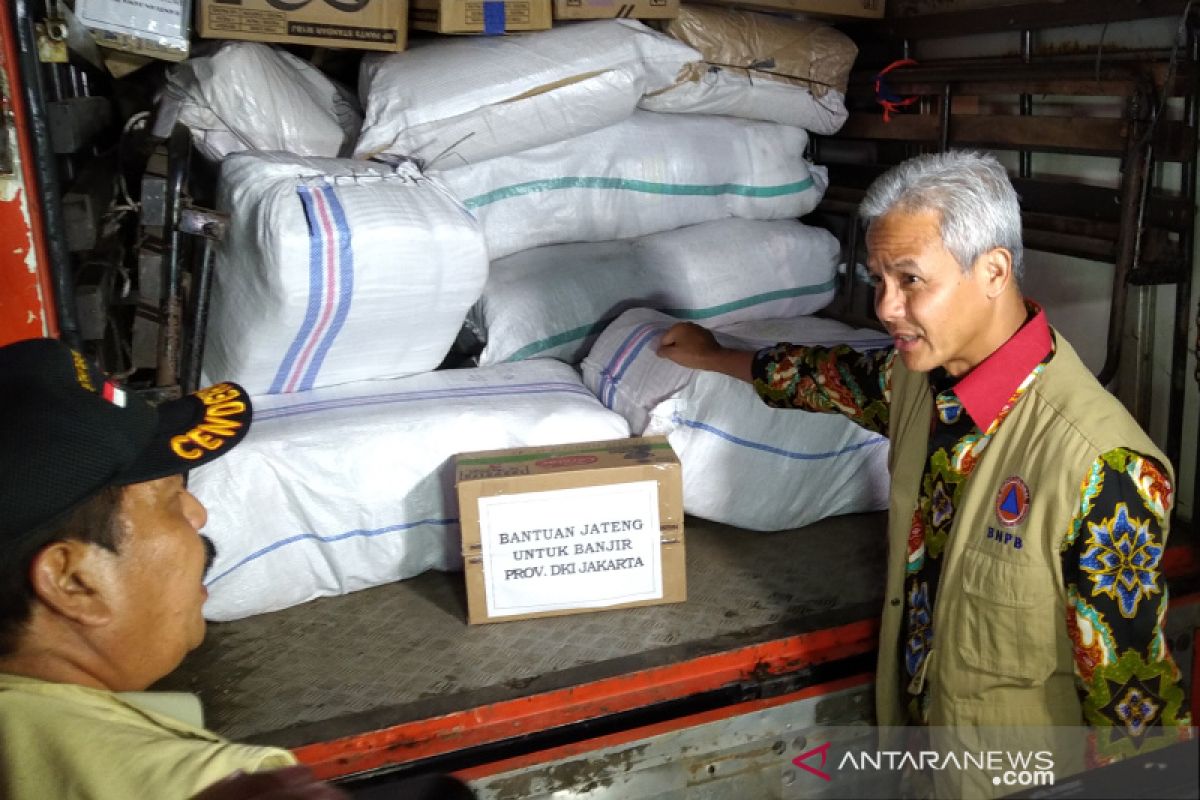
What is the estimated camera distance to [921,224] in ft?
5.48

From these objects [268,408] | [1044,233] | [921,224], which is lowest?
[268,408]

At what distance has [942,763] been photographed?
1807 mm

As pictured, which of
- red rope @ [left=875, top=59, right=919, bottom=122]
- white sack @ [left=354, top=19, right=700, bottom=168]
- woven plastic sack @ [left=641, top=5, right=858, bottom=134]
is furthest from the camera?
red rope @ [left=875, top=59, right=919, bottom=122]

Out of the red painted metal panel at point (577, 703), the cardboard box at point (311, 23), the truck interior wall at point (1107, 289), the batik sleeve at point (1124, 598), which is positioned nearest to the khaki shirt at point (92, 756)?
the red painted metal panel at point (577, 703)

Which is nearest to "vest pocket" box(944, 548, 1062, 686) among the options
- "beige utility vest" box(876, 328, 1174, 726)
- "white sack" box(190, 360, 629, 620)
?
"beige utility vest" box(876, 328, 1174, 726)

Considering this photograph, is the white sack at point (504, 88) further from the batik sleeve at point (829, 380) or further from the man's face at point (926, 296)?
the man's face at point (926, 296)

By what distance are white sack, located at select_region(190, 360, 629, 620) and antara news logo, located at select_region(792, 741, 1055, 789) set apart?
786 millimetres

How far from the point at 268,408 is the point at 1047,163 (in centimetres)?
187

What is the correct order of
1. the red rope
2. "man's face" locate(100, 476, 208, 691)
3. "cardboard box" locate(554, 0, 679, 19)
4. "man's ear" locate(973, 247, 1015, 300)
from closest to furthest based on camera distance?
"man's face" locate(100, 476, 208, 691)
"man's ear" locate(973, 247, 1015, 300)
"cardboard box" locate(554, 0, 679, 19)
the red rope

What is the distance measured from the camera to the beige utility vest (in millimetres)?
1568

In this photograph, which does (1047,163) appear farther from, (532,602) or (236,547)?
(236,547)

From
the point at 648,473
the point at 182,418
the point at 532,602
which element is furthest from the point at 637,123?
the point at 182,418

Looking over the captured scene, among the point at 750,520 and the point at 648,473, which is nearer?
the point at 648,473

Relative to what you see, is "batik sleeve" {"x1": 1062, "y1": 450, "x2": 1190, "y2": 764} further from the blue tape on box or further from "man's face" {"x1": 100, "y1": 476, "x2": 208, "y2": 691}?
the blue tape on box
